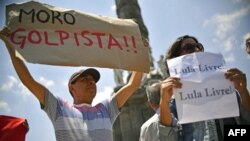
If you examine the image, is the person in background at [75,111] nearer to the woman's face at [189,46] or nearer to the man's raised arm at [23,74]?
the man's raised arm at [23,74]

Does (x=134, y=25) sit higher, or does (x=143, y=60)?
(x=134, y=25)

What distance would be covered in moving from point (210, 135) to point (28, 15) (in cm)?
166

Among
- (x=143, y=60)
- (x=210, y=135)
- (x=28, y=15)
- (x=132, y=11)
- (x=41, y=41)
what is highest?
(x=132, y=11)

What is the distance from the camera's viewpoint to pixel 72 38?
251 cm

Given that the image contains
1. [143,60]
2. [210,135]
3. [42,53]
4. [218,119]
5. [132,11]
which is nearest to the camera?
[210,135]

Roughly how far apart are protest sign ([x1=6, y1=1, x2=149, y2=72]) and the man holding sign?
0.48 meters

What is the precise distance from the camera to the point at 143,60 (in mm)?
2623

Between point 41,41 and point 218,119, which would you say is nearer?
point 218,119

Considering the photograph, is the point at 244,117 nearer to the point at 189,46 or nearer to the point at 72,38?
the point at 189,46

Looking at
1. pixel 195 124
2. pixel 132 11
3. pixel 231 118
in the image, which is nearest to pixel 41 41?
pixel 195 124

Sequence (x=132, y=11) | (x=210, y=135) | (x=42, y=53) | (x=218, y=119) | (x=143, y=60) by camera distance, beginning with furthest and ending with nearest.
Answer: (x=132, y=11) → (x=143, y=60) → (x=42, y=53) → (x=218, y=119) → (x=210, y=135)

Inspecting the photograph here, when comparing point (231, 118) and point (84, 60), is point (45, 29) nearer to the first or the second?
point (84, 60)

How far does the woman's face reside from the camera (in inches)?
93.4

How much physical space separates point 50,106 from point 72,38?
0.60 m
